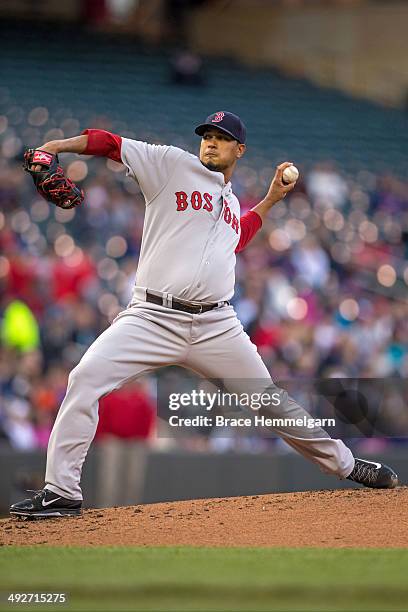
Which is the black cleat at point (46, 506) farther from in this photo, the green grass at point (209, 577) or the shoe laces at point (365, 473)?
the shoe laces at point (365, 473)

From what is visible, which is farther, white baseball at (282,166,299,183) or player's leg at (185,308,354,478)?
white baseball at (282,166,299,183)

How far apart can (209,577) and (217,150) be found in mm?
2045

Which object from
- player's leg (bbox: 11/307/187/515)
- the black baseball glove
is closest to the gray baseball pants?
player's leg (bbox: 11/307/187/515)

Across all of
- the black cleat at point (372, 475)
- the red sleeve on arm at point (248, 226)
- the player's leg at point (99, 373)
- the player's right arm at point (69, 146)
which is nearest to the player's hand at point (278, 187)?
the red sleeve on arm at point (248, 226)

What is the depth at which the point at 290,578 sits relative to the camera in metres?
4.20

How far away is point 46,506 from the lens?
5234 mm

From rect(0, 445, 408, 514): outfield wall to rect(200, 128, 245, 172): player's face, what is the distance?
10.5ft

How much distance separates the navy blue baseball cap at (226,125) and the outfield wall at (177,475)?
10.8ft

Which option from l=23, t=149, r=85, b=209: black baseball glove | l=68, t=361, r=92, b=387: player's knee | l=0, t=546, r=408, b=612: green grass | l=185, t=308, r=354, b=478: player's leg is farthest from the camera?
l=185, t=308, r=354, b=478: player's leg

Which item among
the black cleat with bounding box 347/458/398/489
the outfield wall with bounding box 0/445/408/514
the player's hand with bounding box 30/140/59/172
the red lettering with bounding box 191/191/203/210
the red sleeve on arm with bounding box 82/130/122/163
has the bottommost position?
the outfield wall with bounding box 0/445/408/514

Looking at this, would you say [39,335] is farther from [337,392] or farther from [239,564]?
[239,564]

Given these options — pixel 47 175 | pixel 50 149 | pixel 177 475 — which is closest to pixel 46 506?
pixel 47 175

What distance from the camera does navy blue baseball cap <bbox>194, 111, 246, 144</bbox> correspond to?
5340mm

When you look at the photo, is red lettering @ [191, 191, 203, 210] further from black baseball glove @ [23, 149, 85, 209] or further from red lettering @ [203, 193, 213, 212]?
black baseball glove @ [23, 149, 85, 209]
